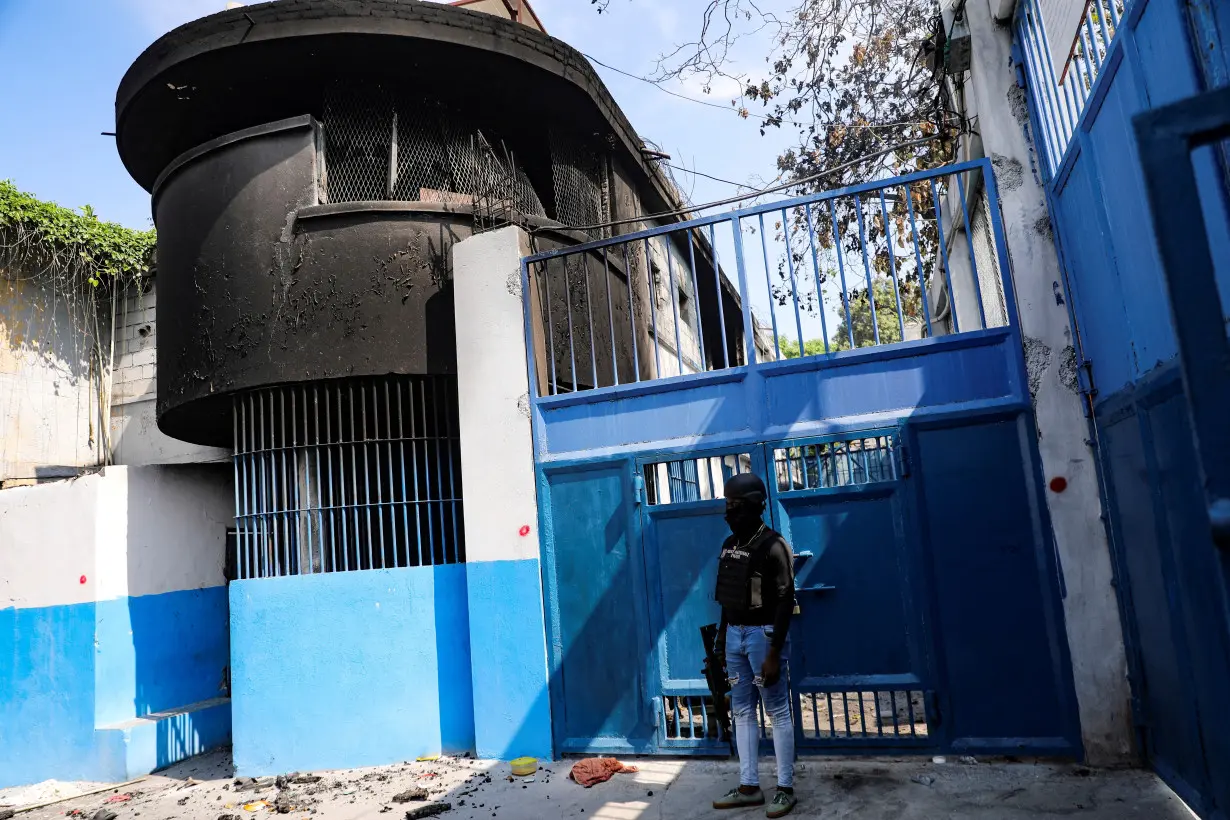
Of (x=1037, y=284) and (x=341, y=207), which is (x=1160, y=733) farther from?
(x=341, y=207)

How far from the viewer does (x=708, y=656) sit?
498 centimetres

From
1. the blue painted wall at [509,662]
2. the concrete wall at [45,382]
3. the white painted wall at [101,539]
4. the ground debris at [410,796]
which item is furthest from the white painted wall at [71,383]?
the ground debris at [410,796]

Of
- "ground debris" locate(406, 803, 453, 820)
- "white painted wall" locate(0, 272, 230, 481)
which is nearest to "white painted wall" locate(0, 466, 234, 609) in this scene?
"white painted wall" locate(0, 272, 230, 481)

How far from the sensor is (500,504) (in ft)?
20.5

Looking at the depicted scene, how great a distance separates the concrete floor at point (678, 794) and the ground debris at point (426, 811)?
9 cm

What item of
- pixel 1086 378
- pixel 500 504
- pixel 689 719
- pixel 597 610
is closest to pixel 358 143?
pixel 500 504

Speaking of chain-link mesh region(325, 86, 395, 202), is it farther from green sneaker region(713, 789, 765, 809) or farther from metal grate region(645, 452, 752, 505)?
green sneaker region(713, 789, 765, 809)

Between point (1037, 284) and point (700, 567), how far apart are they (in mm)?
2886

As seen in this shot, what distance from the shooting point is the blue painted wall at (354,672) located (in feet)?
20.8

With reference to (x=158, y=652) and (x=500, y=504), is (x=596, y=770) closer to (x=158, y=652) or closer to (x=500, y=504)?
(x=500, y=504)

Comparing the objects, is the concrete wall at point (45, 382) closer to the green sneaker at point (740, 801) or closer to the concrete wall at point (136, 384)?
the concrete wall at point (136, 384)

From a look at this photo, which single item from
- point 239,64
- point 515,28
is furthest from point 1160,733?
point 239,64

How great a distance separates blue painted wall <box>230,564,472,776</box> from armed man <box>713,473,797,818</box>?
2.58m

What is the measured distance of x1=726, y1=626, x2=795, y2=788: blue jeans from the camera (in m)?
4.56
